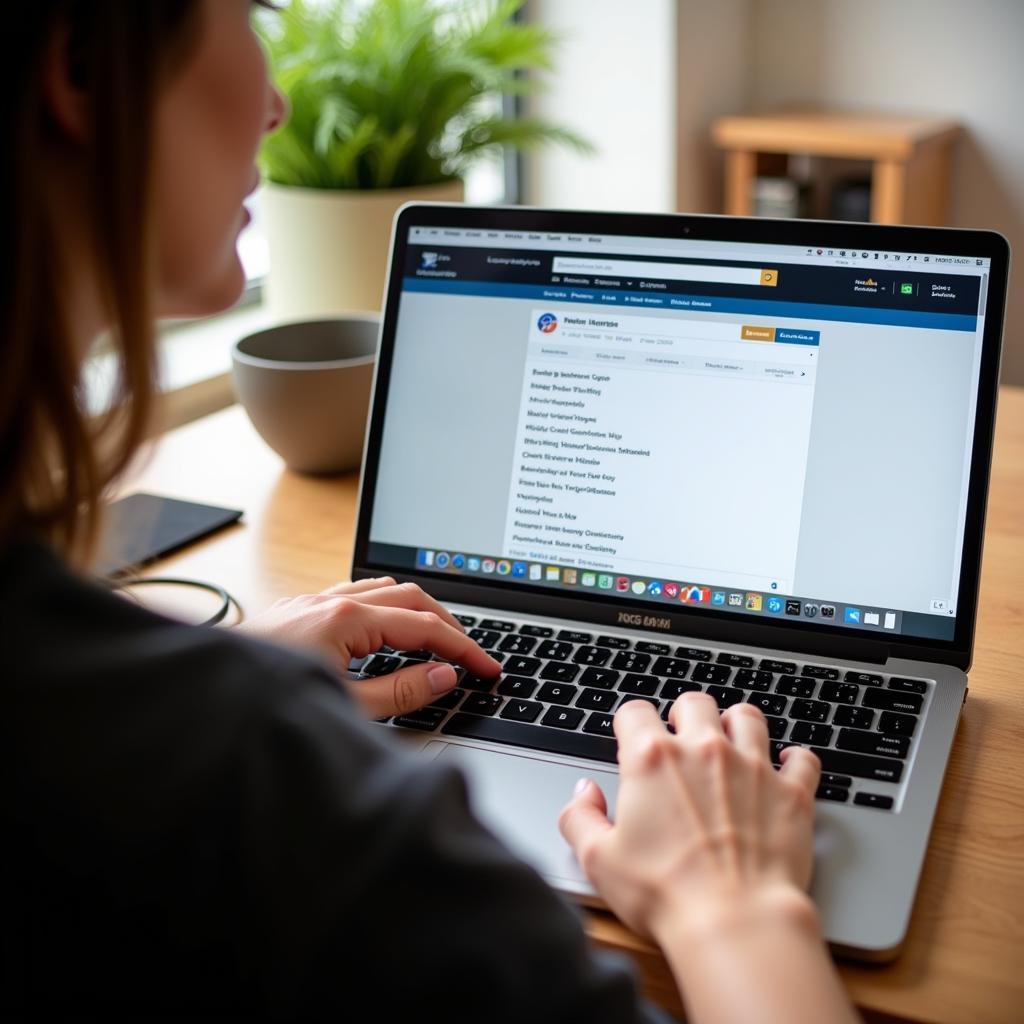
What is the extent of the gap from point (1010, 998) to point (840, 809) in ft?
0.43

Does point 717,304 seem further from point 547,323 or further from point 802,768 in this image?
point 802,768

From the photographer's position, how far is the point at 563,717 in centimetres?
78

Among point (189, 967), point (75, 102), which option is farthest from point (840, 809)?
point (75, 102)

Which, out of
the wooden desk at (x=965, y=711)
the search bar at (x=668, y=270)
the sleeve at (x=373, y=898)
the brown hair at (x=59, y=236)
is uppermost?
the brown hair at (x=59, y=236)

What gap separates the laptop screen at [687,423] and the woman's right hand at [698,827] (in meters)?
0.19

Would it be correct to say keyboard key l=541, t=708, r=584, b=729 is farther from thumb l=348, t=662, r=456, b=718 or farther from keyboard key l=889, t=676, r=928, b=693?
keyboard key l=889, t=676, r=928, b=693

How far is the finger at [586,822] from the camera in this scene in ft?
2.09

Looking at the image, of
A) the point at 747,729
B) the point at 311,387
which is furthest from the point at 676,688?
the point at 311,387

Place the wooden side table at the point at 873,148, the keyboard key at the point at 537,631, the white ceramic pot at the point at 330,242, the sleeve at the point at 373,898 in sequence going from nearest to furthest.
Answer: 1. the sleeve at the point at 373,898
2. the keyboard key at the point at 537,631
3. the white ceramic pot at the point at 330,242
4. the wooden side table at the point at 873,148

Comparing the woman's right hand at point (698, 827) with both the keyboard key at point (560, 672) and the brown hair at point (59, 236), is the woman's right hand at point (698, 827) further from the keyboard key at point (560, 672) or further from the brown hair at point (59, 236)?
the brown hair at point (59, 236)

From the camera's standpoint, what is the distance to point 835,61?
9.28 ft

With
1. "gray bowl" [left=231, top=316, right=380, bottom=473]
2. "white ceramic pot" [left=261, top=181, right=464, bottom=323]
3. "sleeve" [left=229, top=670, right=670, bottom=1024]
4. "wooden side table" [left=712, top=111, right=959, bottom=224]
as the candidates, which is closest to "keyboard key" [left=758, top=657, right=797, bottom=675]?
"sleeve" [left=229, top=670, right=670, bottom=1024]

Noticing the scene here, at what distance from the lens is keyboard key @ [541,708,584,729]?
0.77 m

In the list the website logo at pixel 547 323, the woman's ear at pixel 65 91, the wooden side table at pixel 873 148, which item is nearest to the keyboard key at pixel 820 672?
the website logo at pixel 547 323
